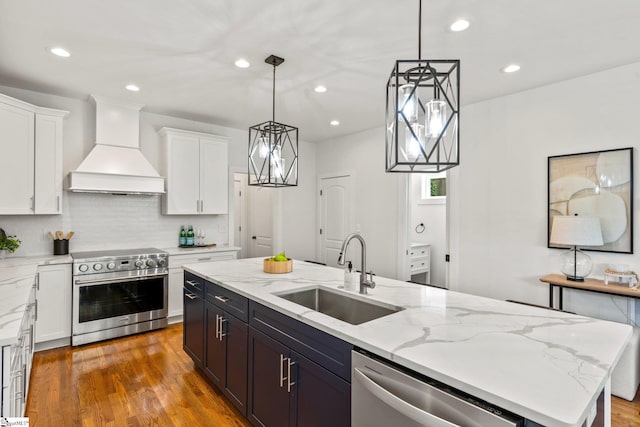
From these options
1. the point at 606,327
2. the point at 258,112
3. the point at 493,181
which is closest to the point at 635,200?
the point at 493,181

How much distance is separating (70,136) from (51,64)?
112 centimetres

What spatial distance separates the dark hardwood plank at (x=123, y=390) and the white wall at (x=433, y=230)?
3.78m

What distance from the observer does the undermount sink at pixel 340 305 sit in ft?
6.47

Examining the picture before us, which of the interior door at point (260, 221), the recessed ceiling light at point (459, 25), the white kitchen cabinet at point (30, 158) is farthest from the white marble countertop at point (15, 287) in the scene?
the interior door at point (260, 221)

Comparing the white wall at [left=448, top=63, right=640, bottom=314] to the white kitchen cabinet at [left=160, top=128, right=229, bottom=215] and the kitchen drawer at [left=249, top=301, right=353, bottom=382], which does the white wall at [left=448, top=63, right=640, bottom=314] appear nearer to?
the kitchen drawer at [left=249, top=301, right=353, bottom=382]

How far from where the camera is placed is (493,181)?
3664mm

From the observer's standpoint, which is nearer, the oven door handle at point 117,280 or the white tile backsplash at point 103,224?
the oven door handle at point 117,280

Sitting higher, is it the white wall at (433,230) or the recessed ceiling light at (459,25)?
the recessed ceiling light at (459,25)

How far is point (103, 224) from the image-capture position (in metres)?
4.05

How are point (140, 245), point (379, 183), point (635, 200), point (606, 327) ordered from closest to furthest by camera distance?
point (606, 327) < point (635, 200) < point (140, 245) < point (379, 183)

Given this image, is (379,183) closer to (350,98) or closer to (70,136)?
(350,98)

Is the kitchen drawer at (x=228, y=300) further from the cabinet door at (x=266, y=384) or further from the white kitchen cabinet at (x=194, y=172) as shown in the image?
the white kitchen cabinet at (x=194, y=172)

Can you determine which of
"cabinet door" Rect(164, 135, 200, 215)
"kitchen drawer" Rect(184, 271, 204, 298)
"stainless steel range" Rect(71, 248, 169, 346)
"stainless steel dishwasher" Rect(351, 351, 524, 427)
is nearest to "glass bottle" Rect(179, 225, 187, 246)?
"cabinet door" Rect(164, 135, 200, 215)

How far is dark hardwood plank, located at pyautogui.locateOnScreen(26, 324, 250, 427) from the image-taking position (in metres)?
2.32
